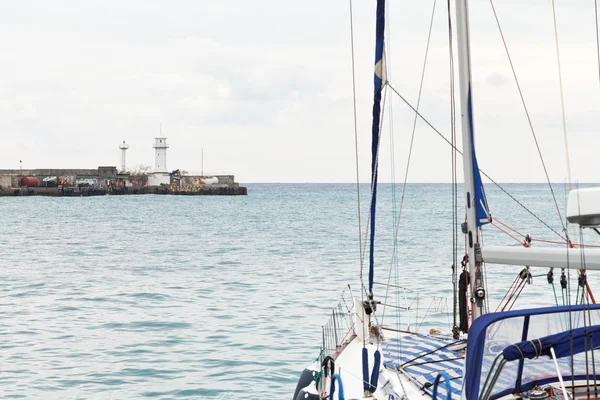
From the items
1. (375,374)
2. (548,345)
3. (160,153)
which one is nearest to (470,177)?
(375,374)

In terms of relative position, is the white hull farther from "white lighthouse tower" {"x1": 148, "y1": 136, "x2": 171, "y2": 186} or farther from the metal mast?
"white lighthouse tower" {"x1": 148, "y1": 136, "x2": 171, "y2": 186}

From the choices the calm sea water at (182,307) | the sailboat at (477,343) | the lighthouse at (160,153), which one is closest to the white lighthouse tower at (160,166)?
the lighthouse at (160,153)

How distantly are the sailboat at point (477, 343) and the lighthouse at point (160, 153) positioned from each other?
503 feet

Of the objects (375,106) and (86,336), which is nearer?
(375,106)

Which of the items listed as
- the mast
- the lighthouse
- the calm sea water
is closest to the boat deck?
the mast

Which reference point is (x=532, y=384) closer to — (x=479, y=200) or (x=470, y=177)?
(x=479, y=200)

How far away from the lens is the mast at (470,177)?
31.5 feet

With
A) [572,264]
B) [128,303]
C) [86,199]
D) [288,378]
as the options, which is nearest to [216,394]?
[288,378]

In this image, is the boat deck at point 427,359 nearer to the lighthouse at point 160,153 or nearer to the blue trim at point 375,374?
the blue trim at point 375,374

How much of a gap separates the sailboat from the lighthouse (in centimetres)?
15332

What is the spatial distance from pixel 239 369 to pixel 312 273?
19.2 m

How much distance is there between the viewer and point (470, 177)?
9828mm

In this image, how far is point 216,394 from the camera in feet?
53.5

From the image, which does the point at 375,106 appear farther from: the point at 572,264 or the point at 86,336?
the point at 86,336
